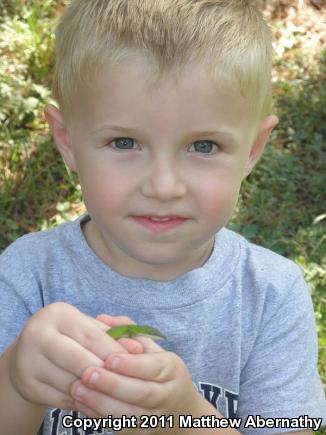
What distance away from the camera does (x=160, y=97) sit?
5.60ft

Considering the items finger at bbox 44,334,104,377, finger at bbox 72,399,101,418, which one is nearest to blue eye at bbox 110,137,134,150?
finger at bbox 44,334,104,377

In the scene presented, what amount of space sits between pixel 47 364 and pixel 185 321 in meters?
0.57

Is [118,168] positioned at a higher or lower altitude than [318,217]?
higher

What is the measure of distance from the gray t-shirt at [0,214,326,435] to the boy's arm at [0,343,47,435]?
251mm

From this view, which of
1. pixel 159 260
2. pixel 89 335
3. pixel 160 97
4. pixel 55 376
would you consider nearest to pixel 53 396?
pixel 55 376

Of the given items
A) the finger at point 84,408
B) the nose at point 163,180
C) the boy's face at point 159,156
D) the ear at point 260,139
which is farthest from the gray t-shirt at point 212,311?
the finger at point 84,408

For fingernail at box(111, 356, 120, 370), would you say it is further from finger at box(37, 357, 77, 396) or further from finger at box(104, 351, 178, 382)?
finger at box(37, 357, 77, 396)

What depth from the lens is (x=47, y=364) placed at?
160 cm

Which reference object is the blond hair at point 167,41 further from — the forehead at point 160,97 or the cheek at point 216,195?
the cheek at point 216,195

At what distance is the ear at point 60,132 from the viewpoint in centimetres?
203

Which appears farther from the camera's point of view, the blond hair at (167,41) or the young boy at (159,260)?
the blond hair at (167,41)

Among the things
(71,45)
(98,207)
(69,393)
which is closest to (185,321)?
(98,207)

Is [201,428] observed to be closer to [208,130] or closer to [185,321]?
[185,321]

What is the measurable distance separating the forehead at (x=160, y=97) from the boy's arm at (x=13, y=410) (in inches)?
23.5
